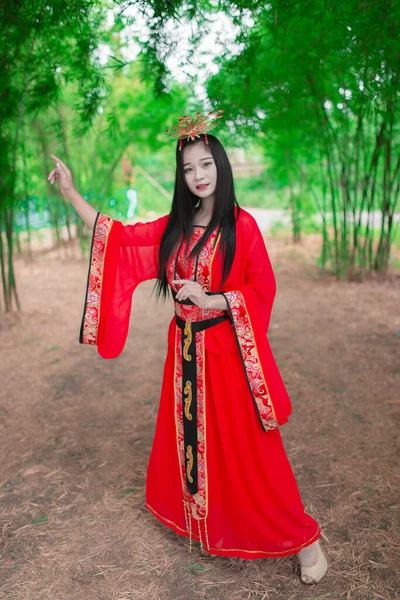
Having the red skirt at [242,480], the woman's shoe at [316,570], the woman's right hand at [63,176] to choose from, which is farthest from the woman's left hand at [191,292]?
the woman's shoe at [316,570]

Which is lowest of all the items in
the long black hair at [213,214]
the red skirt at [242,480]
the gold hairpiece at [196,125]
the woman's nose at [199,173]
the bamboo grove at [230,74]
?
the red skirt at [242,480]

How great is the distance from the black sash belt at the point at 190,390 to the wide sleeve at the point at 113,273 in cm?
19

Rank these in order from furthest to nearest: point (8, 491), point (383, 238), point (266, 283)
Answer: point (383, 238), point (8, 491), point (266, 283)

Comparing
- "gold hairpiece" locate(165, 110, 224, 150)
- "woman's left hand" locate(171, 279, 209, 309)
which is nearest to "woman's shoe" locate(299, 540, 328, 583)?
"woman's left hand" locate(171, 279, 209, 309)

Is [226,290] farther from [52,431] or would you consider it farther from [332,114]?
[332,114]

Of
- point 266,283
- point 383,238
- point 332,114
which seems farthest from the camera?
point 383,238

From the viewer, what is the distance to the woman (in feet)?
4.90

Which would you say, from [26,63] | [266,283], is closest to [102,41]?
[26,63]

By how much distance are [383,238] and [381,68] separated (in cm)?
275

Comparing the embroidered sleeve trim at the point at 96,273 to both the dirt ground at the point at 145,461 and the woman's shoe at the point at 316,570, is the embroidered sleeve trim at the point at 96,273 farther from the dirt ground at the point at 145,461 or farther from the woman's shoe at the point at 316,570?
the woman's shoe at the point at 316,570

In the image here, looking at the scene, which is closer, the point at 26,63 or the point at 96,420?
the point at 96,420

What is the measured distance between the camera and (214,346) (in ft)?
5.08

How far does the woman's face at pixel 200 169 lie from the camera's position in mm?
1478

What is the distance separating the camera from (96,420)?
273 cm
